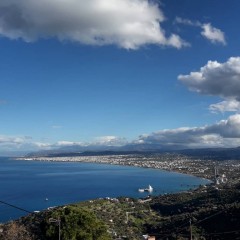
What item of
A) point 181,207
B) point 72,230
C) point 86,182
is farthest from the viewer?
point 86,182

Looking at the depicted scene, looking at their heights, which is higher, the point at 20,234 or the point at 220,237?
the point at 20,234

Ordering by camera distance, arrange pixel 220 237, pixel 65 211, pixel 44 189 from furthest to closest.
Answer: pixel 44 189 → pixel 220 237 → pixel 65 211

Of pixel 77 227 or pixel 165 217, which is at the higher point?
pixel 77 227

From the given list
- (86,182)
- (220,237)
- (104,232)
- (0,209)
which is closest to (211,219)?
(220,237)

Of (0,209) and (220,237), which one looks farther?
(0,209)

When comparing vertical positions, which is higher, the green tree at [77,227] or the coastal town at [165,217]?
the green tree at [77,227]

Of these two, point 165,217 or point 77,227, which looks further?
point 165,217

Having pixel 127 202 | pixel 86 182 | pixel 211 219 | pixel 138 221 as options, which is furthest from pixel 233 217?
pixel 86 182

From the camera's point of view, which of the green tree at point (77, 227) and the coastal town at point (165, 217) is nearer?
the green tree at point (77, 227)

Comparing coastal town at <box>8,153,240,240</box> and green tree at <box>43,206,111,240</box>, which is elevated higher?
green tree at <box>43,206,111,240</box>

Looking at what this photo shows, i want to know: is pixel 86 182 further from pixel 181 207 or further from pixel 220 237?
pixel 220 237

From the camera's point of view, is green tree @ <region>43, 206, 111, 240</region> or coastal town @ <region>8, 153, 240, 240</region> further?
coastal town @ <region>8, 153, 240, 240</region>
